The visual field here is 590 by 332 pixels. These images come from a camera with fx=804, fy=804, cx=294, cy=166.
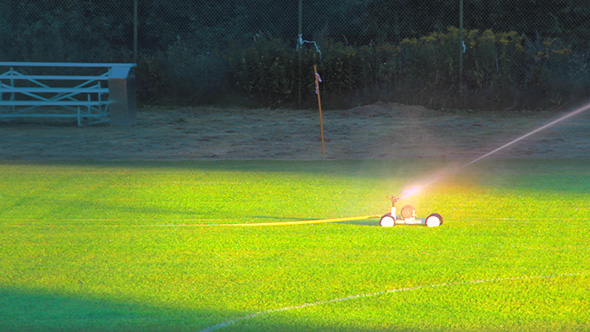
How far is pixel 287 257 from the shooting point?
5.86m

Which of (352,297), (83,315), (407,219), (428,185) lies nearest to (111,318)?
(83,315)

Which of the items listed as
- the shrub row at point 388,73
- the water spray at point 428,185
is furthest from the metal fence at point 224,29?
the water spray at point 428,185

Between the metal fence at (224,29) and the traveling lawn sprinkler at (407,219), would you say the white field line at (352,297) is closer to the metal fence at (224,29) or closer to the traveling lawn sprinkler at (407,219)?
the traveling lawn sprinkler at (407,219)

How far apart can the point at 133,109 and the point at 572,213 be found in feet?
39.5

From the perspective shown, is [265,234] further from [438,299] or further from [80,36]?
[80,36]

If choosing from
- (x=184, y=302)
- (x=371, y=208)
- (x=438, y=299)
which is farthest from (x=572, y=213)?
(x=184, y=302)

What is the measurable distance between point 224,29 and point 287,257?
1720cm

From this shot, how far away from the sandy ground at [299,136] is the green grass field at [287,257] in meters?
3.37

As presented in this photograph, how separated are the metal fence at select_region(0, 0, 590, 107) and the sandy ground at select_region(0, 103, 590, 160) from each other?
1.70 m

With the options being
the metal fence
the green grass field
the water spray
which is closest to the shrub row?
the metal fence

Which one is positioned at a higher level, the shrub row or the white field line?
the shrub row

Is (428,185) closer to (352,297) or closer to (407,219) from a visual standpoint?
(407,219)

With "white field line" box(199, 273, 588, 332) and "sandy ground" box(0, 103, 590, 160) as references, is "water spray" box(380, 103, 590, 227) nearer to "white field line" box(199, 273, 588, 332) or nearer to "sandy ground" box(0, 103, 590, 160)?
"sandy ground" box(0, 103, 590, 160)

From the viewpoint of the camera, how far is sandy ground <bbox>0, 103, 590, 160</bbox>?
535 inches
